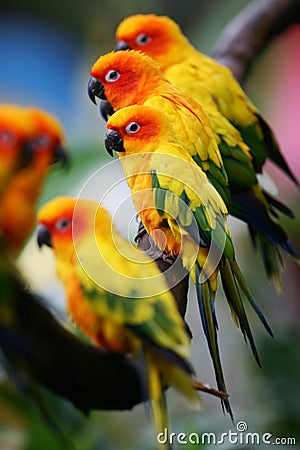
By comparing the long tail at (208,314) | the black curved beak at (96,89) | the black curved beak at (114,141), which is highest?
the black curved beak at (96,89)

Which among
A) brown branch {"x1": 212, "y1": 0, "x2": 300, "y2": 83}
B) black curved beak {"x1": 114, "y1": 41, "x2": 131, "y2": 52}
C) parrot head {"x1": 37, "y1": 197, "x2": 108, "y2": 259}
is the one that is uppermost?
brown branch {"x1": 212, "y1": 0, "x2": 300, "y2": 83}

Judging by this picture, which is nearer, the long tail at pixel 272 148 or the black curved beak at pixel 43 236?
the black curved beak at pixel 43 236

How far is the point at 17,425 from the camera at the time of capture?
0.54m

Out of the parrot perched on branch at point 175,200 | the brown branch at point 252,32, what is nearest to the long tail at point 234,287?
the parrot perched on branch at point 175,200

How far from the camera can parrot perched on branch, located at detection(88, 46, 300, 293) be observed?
0.43m

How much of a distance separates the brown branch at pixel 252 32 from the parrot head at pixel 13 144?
0.24 metres

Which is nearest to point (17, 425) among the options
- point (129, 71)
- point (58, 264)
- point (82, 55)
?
point (58, 264)

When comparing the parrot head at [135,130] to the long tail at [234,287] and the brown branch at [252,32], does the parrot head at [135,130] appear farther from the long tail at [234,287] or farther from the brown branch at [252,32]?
the brown branch at [252,32]

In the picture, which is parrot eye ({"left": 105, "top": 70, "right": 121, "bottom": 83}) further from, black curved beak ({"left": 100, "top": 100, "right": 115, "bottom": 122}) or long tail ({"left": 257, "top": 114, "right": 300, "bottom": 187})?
long tail ({"left": 257, "top": 114, "right": 300, "bottom": 187})

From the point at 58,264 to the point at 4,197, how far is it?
56mm

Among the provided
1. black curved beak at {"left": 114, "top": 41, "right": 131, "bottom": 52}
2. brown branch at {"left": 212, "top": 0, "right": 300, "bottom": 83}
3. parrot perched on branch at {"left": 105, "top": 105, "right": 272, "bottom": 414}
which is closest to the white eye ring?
parrot perched on branch at {"left": 105, "top": 105, "right": 272, "bottom": 414}

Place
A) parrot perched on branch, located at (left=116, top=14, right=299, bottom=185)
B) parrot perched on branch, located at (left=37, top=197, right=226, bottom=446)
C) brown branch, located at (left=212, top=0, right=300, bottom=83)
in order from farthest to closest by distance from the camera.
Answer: brown branch, located at (left=212, top=0, right=300, bottom=83)
parrot perched on branch, located at (left=116, top=14, right=299, bottom=185)
parrot perched on branch, located at (left=37, top=197, right=226, bottom=446)

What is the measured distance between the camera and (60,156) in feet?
1.58

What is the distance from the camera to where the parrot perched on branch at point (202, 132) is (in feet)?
1.40
